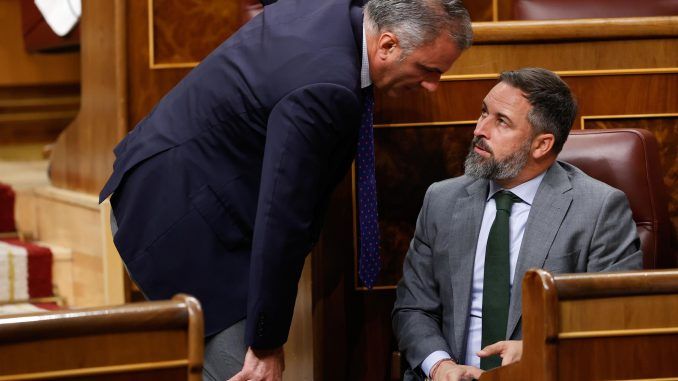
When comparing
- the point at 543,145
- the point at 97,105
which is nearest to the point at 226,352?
the point at 543,145

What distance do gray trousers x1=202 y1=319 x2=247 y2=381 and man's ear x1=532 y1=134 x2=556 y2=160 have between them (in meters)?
0.53

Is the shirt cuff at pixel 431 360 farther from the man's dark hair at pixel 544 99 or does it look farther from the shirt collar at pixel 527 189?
the man's dark hair at pixel 544 99

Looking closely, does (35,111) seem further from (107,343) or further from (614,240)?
(107,343)

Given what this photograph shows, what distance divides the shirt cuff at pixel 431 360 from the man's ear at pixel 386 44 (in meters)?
0.46

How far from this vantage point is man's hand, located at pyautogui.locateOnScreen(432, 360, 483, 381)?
5.01ft

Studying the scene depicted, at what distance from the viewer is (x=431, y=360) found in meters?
1.57

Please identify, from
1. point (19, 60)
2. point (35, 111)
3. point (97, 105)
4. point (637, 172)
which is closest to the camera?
point (637, 172)

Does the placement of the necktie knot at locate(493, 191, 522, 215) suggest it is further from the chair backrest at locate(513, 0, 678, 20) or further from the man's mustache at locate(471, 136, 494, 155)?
the chair backrest at locate(513, 0, 678, 20)

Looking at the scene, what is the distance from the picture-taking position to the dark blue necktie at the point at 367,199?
1.58m

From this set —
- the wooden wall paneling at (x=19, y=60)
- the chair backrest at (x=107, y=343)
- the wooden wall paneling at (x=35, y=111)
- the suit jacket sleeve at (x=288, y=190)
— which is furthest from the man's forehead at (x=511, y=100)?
the wooden wall paneling at (x=35, y=111)

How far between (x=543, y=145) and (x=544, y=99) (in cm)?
7

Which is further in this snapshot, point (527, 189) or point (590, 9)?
point (590, 9)

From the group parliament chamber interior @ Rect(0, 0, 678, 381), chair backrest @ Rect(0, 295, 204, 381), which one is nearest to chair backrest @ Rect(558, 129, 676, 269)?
parliament chamber interior @ Rect(0, 0, 678, 381)

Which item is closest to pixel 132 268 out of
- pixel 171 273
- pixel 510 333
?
pixel 171 273
